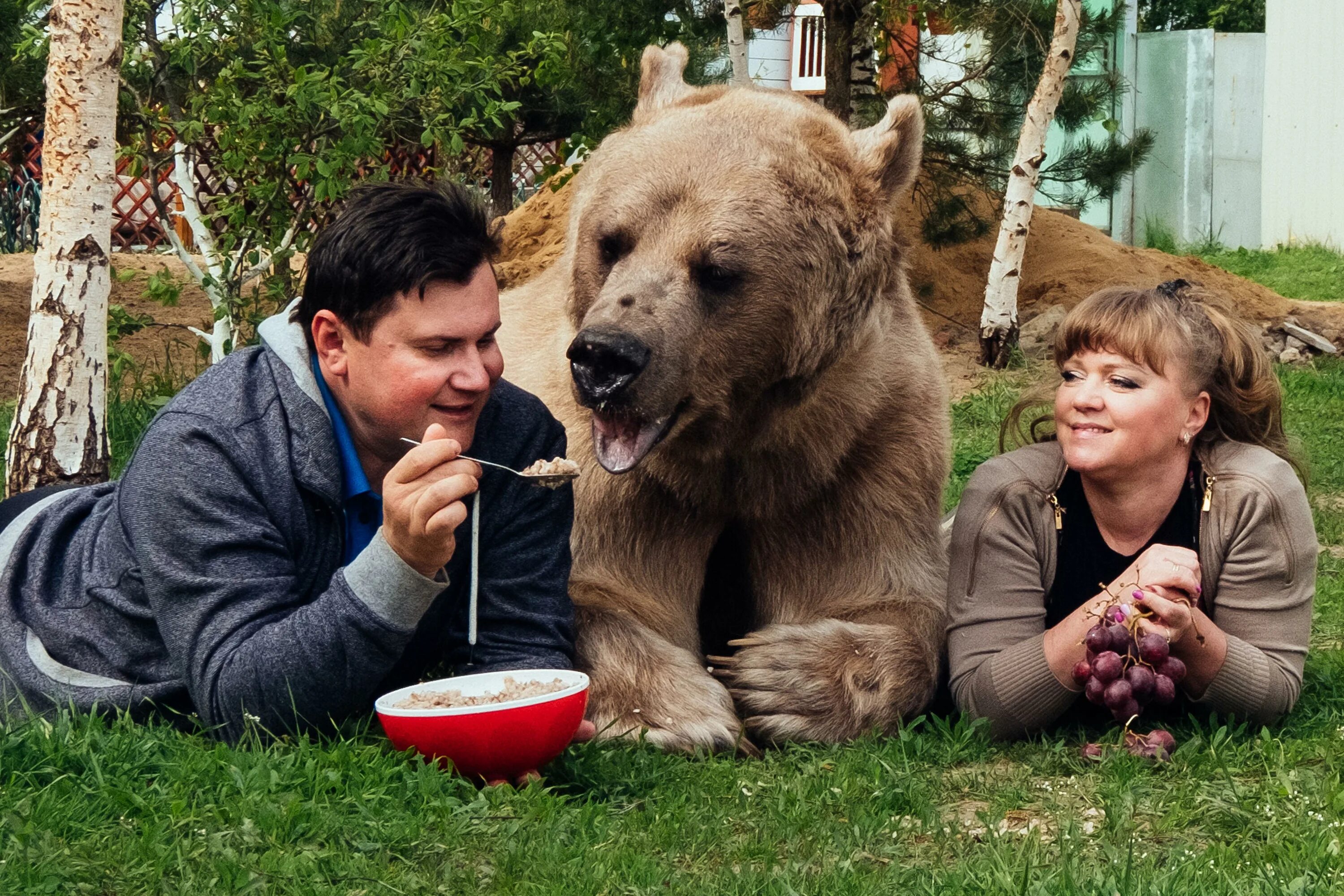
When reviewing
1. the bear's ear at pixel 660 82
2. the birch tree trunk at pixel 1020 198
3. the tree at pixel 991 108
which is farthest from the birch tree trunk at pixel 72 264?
the tree at pixel 991 108

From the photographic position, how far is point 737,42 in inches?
284

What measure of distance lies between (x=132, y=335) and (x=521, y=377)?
491cm

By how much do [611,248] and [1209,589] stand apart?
1401mm

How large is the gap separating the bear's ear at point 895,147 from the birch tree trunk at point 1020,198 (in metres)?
4.25

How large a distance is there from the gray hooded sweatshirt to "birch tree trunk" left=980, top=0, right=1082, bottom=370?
5040 mm

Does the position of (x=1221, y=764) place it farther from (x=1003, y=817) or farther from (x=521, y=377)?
(x=521, y=377)

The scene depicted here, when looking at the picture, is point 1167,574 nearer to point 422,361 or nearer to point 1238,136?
point 422,361

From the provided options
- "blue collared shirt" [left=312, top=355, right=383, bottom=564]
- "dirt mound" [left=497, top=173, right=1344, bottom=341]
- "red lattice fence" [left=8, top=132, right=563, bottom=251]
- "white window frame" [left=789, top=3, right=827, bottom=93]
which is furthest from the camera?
"red lattice fence" [left=8, top=132, right=563, bottom=251]

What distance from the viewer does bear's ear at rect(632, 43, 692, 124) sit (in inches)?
142

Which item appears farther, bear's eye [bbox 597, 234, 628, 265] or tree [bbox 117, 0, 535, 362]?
tree [bbox 117, 0, 535, 362]

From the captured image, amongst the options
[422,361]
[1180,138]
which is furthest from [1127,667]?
[1180,138]

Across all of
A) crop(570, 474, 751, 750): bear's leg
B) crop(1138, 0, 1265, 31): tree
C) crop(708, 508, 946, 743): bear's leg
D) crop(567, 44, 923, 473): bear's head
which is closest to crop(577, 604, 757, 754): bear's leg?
crop(570, 474, 751, 750): bear's leg

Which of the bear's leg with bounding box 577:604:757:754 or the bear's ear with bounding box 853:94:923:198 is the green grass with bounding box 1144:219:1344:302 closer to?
the bear's ear with bounding box 853:94:923:198

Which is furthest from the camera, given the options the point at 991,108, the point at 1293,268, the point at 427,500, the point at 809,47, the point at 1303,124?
the point at 1303,124
